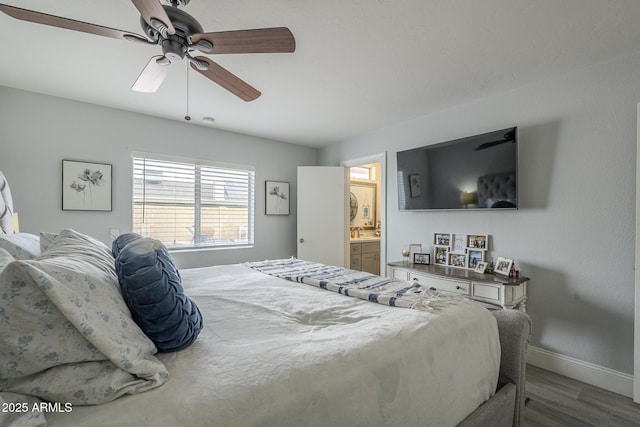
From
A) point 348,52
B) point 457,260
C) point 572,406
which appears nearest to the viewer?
point 572,406

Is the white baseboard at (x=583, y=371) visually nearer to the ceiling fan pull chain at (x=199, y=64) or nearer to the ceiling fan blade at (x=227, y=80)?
the ceiling fan blade at (x=227, y=80)

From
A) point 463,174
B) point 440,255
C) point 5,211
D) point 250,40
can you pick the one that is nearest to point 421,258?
point 440,255

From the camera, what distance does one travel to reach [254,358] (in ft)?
3.13

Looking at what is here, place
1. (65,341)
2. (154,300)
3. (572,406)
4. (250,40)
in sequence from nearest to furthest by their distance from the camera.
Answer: (65,341)
(154,300)
(250,40)
(572,406)

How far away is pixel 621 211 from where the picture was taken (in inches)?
84.4

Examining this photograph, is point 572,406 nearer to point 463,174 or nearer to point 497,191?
point 497,191

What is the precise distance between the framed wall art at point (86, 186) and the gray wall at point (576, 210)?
12.9 ft

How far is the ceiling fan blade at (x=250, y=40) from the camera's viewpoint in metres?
1.42

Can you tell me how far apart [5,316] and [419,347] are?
4.12ft

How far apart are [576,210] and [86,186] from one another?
456 centimetres

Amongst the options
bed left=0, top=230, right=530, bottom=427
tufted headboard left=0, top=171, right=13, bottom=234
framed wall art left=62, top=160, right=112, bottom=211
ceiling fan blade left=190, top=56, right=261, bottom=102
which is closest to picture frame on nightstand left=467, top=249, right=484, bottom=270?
bed left=0, top=230, right=530, bottom=427

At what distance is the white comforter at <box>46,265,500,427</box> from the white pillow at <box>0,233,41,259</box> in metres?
0.64

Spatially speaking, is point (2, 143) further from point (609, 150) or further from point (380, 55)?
point (609, 150)

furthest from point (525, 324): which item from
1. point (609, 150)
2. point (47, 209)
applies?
point (47, 209)
